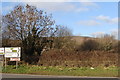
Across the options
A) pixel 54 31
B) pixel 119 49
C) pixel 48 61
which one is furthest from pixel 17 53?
pixel 119 49

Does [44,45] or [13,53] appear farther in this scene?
[44,45]

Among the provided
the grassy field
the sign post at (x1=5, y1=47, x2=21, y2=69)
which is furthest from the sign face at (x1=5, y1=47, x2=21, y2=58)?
the grassy field

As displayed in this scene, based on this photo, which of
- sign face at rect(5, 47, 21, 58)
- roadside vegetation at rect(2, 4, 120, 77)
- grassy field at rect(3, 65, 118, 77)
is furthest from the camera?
roadside vegetation at rect(2, 4, 120, 77)

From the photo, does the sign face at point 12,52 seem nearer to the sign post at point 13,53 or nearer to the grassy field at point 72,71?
the sign post at point 13,53

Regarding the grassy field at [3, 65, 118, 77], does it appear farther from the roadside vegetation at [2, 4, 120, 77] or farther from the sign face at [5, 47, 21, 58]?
the roadside vegetation at [2, 4, 120, 77]

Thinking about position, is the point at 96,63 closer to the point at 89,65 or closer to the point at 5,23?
the point at 89,65

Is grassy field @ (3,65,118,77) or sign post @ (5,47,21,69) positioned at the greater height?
sign post @ (5,47,21,69)

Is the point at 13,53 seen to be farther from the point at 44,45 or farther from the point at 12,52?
the point at 44,45

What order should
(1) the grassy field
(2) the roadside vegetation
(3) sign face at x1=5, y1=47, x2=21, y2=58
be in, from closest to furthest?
(1) the grassy field < (3) sign face at x1=5, y1=47, x2=21, y2=58 < (2) the roadside vegetation

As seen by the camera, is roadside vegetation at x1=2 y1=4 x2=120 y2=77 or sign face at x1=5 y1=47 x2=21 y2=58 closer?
sign face at x1=5 y1=47 x2=21 y2=58

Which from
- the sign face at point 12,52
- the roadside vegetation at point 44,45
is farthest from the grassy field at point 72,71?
the roadside vegetation at point 44,45

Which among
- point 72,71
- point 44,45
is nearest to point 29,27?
point 44,45

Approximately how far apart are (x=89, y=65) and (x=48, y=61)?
5.49m

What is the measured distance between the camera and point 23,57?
30.3m
